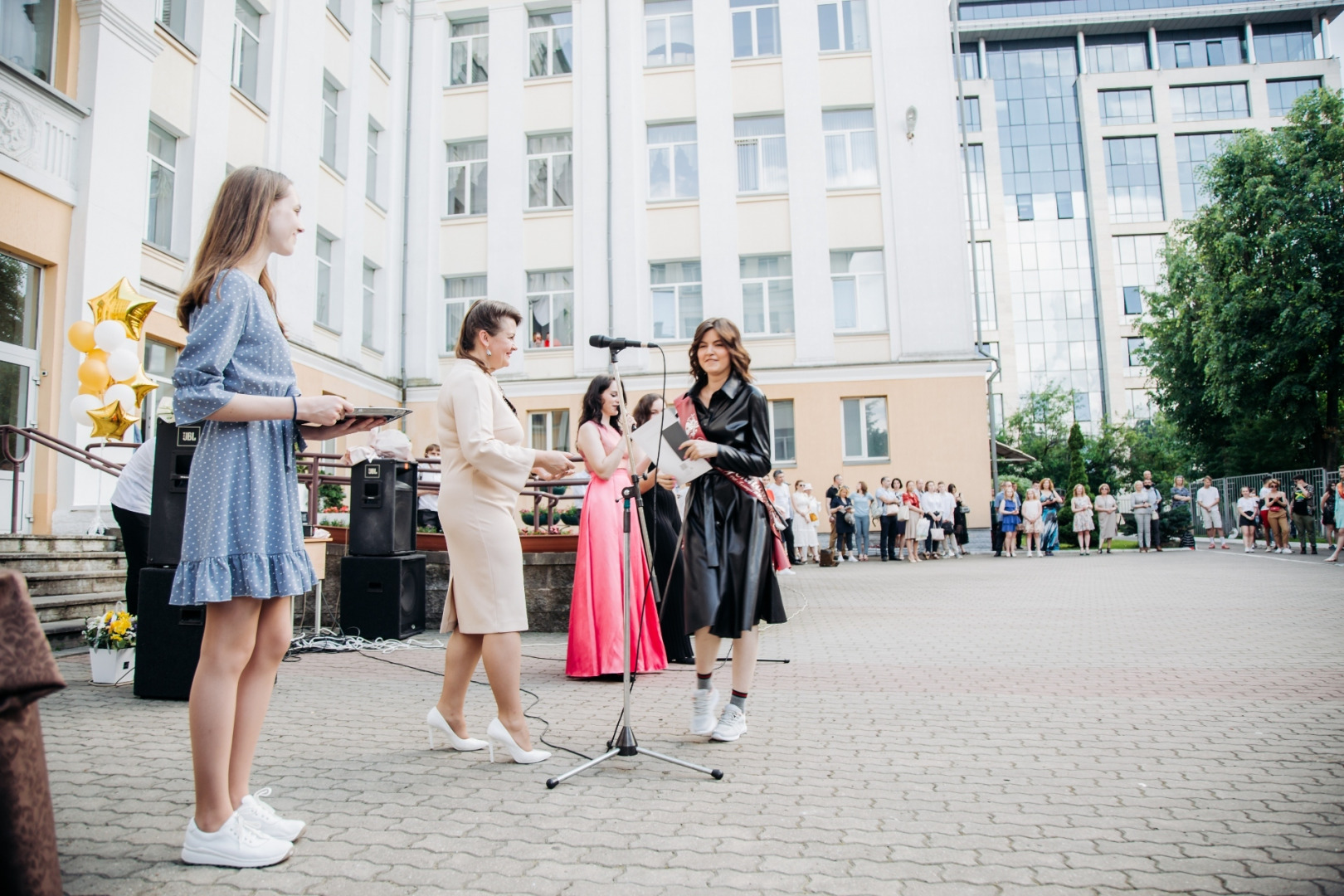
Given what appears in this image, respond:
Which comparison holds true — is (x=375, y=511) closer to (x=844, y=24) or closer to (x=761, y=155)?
(x=761, y=155)

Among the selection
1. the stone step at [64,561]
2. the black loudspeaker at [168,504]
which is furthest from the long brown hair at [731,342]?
A: the stone step at [64,561]

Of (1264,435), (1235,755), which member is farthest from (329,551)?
(1264,435)

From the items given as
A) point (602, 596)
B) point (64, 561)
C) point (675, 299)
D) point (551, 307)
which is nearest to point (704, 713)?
point (602, 596)

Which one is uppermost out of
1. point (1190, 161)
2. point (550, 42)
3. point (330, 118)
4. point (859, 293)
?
point (1190, 161)

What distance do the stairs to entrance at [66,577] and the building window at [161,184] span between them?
278 inches

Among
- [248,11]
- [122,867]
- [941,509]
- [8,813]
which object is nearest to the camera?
[8,813]

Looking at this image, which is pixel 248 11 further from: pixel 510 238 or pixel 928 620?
pixel 928 620

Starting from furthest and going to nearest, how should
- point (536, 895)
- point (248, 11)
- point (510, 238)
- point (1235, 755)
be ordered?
point (510, 238) < point (248, 11) < point (1235, 755) < point (536, 895)

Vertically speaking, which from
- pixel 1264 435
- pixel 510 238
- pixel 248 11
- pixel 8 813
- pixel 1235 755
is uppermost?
pixel 248 11

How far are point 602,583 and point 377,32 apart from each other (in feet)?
75.7

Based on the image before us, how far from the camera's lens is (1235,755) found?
393 cm

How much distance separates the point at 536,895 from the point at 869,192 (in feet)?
76.9

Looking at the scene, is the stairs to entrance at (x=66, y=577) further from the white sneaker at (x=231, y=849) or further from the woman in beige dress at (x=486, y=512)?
the white sneaker at (x=231, y=849)

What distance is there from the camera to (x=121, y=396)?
388 inches
